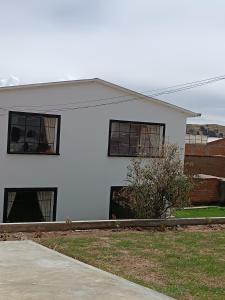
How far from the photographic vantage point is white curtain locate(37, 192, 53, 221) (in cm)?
1927

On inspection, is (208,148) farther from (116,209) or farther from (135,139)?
(116,209)

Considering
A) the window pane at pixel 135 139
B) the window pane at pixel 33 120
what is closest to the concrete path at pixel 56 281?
the window pane at pixel 33 120

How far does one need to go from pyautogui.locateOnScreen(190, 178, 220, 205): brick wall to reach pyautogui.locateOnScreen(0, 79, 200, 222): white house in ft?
17.8

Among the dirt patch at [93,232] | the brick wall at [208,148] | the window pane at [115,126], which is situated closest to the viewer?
the dirt patch at [93,232]

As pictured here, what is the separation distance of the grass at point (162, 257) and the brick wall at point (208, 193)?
38.4 feet

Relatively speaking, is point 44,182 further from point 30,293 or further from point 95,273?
point 30,293

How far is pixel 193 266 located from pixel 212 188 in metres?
17.1

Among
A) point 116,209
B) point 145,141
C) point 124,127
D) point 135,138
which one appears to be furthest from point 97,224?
point 145,141

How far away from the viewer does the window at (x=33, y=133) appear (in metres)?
18.3

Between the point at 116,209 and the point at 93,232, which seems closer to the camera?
the point at 93,232

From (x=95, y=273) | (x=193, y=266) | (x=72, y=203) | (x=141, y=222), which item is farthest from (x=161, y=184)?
(x=95, y=273)

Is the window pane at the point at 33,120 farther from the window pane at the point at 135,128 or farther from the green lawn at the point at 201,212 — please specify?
the green lawn at the point at 201,212

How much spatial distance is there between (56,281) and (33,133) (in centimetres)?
1164

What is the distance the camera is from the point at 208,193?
2652cm
